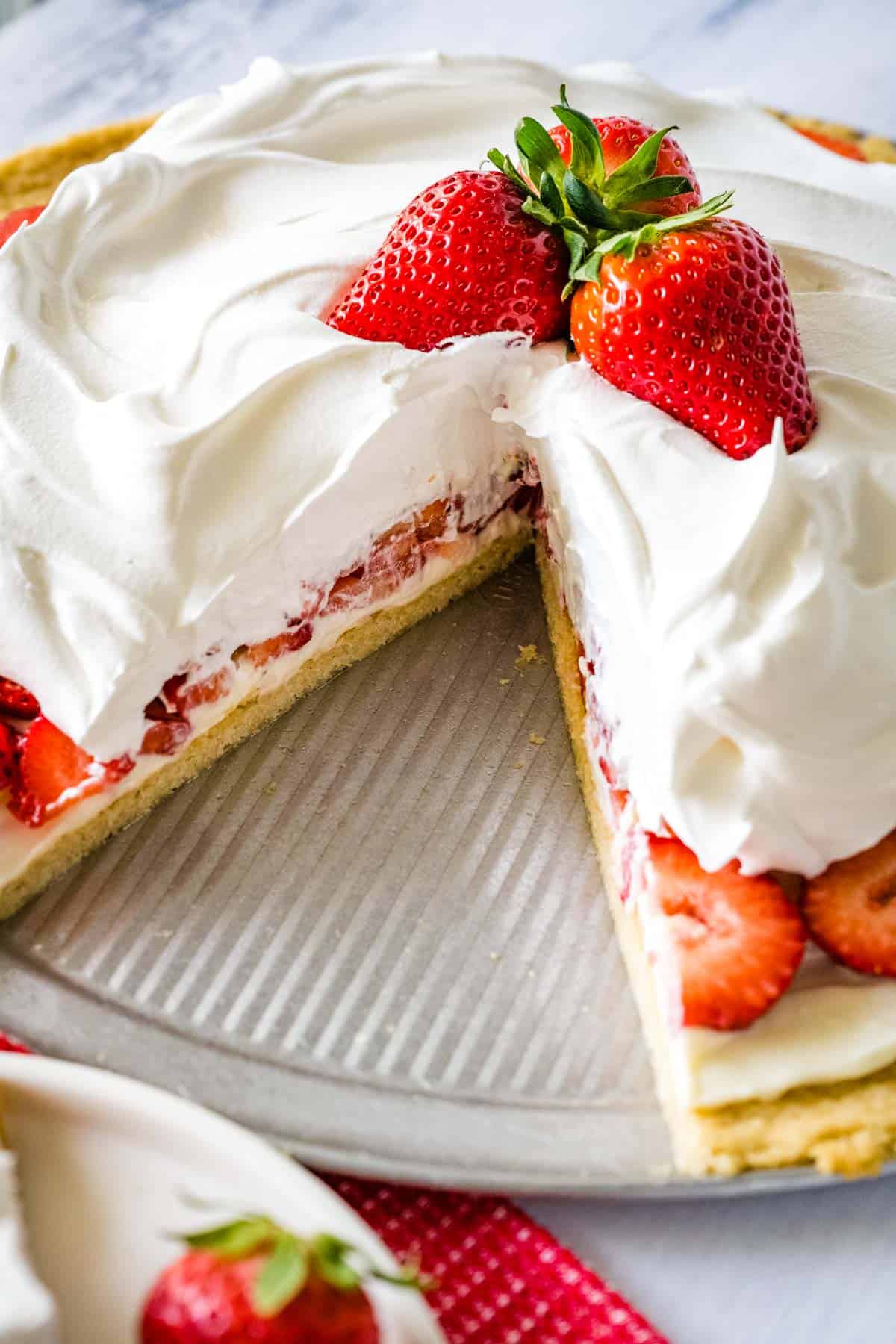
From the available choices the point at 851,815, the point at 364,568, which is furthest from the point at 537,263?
the point at 851,815

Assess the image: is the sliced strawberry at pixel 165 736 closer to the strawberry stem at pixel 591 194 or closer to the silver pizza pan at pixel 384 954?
the silver pizza pan at pixel 384 954

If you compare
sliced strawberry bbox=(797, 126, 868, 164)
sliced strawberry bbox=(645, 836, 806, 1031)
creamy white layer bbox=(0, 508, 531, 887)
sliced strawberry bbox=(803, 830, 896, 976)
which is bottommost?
sliced strawberry bbox=(803, 830, 896, 976)

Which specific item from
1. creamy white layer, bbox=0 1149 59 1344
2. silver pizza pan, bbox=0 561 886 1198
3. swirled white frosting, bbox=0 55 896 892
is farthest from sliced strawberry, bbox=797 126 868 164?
creamy white layer, bbox=0 1149 59 1344

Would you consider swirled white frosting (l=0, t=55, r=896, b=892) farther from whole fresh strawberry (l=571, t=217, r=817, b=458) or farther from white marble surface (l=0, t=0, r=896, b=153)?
white marble surface (l=0, t=0, r=896, b=153)

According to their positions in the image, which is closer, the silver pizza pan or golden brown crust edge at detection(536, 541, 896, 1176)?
golden brown crust edge at detection(536, 541, 896, 1176)

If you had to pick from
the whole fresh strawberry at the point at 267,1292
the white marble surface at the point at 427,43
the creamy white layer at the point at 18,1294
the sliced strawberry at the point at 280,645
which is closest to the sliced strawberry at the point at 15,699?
the sliced strawberry at the point at 280,645
